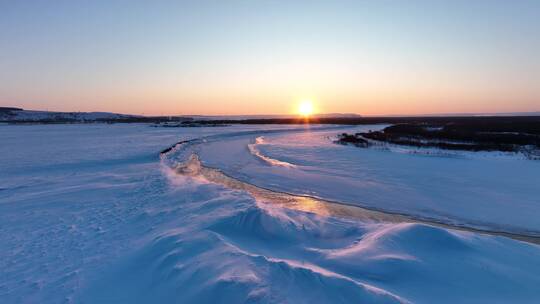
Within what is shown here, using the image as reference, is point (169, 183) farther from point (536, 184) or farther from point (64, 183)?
point (536, 184)

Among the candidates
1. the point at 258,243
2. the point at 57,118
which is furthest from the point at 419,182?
the point at 57,118

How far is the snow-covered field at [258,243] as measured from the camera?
4.48 m

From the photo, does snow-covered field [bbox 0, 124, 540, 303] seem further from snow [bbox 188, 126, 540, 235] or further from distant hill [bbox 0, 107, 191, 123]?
distant hill [bbox 0, 107, 191, 123]

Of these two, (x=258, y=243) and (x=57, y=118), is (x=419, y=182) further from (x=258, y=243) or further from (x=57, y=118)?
(x=57, y=118)

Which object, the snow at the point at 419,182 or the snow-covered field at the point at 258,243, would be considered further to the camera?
the snow at the point at 419,182

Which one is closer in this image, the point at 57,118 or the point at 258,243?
the point at 258,243

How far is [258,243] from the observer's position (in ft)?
21.0

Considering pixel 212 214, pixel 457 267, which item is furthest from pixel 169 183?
pixel 457 267

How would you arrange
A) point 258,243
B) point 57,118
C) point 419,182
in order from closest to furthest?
point 258,243, point 419,182, point 57,118

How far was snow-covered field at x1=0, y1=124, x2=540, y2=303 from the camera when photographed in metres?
4.48

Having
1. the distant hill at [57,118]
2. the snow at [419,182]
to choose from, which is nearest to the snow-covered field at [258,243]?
the snow at [419,182]

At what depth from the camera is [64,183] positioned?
11977 mm

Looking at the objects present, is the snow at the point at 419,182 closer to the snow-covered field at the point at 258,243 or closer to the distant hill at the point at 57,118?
the snow-covered field at the point at 258,243

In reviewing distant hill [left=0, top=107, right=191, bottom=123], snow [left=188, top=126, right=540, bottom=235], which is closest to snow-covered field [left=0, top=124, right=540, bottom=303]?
snow [left=188, top=126, right=540, bottom=235]
